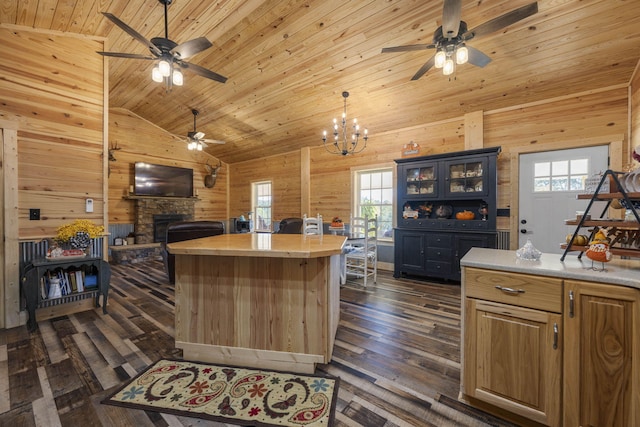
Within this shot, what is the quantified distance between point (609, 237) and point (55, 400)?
3.47 m

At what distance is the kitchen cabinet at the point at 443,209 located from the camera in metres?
3.89

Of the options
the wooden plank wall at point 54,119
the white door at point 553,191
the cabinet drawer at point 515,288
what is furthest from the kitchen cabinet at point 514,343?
the wooden plank wall at point 54,119

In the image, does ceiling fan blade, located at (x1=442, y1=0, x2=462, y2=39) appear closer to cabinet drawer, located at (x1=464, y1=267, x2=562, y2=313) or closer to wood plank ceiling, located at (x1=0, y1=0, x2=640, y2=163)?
wood plank ceiling, located at (x1=0, y1=0, x2=640, y2=163)

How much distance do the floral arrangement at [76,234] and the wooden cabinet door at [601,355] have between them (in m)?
4.14

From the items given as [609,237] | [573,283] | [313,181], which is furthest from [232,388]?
[313,181]

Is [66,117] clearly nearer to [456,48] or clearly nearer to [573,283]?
[456,48]

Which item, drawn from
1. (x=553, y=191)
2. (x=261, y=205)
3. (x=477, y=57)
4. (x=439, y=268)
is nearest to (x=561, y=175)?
(x=553, y=191)

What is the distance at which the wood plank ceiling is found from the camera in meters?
2.71

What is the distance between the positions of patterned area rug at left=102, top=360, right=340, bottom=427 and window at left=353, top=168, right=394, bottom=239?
12.5 feet

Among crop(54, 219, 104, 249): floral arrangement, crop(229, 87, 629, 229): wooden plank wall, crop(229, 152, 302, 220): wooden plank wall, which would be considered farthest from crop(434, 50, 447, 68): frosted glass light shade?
crop(229, 152, 302, 220): wooden plank wall

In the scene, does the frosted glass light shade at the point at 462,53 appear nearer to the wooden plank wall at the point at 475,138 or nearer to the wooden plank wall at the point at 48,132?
the wooden plank wall at the point at 475,138

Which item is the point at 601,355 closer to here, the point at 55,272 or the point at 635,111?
the point at 635,111

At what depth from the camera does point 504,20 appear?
1.99 meters

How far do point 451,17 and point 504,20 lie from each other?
0.42 m
